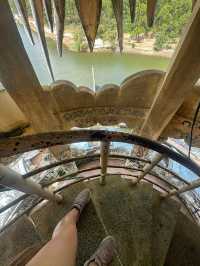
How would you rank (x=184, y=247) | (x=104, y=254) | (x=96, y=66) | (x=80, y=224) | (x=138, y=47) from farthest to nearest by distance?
1. (x=96, y=66)
2. (x=138, y=47)
3. (x=184, y=247)
4. (x=80, y=224)
5. (x=104, y=254)

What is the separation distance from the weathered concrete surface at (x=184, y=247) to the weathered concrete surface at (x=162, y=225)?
170mm

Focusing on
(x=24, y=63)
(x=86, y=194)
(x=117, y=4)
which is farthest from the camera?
(x=86, y=194)

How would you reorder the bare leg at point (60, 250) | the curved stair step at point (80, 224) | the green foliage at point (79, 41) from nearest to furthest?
the bare leg at point (60, 250), the curved stair step at point (80, 224), the green foliage at point (79, 41)

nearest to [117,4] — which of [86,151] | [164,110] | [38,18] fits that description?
[38,18]

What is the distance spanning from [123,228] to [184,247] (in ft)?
1.84

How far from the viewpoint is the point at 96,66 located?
6805mm

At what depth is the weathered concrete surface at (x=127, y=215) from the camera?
160cm

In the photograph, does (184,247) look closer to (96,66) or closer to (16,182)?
(16,182)

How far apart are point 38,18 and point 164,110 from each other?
1284 millimetres

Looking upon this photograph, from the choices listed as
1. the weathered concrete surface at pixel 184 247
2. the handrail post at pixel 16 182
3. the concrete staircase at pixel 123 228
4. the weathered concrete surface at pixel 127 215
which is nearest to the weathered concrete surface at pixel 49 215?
the concrete staircase at pixel 123 228

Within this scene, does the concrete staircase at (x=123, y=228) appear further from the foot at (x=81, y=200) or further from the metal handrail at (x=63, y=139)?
the metal handrail at (x=63, y=139)

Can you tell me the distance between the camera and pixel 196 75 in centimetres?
161

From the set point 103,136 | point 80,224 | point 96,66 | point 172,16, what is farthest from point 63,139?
point 96,66

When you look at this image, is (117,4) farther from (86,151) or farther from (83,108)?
(86,151)
